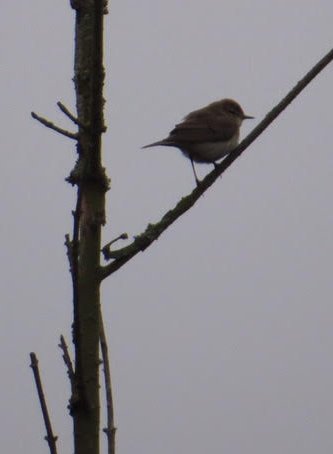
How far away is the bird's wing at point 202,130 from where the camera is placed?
9.54m

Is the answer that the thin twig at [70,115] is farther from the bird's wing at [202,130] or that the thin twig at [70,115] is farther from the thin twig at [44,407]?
the bird's wing at [202,130]

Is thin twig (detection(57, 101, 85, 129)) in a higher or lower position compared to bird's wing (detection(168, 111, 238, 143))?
lower

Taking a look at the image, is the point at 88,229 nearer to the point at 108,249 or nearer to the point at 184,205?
the point at 108,249

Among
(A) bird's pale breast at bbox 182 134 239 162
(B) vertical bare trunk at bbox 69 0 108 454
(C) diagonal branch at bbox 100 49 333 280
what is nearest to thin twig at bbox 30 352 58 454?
(B) vertical bare trunk at bbox 69 0 108 454

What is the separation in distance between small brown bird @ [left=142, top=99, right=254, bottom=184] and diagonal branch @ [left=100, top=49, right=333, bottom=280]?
603 cm

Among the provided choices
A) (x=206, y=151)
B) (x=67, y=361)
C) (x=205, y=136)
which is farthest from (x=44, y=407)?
(x=205, y=136)

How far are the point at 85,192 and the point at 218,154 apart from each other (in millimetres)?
7327

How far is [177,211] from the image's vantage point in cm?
290

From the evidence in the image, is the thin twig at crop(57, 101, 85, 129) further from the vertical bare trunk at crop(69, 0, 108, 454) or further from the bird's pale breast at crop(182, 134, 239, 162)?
the bird's pale breast at crop(182, 134, 239, 162)

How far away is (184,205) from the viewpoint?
9.69ft

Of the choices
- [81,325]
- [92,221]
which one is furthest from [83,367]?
[92,221]

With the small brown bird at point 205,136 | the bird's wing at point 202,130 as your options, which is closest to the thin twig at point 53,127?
the small brown bird at point 205,136

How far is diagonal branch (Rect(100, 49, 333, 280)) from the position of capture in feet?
8.20

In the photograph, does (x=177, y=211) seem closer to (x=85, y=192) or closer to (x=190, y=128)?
(x=85, y=192)
